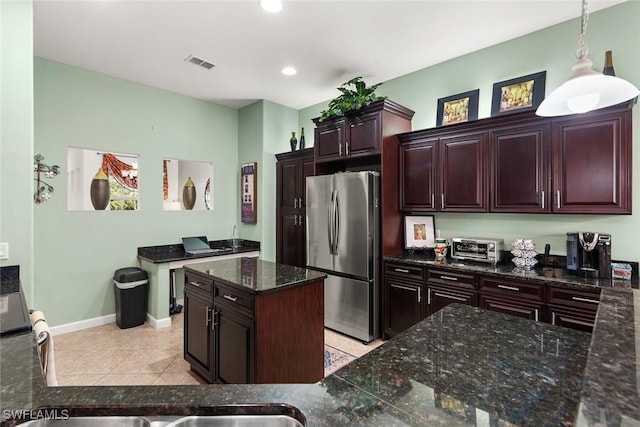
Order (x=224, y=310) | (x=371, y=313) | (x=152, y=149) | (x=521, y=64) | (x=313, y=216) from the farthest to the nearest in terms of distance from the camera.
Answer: (x=152, y=149)
(x=313, y=216)
(x=371, y=313)
(x=521, y=64)
(x=224, y=310)

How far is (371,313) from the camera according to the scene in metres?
3.35

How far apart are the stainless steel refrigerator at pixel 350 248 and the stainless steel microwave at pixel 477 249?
2.66 feet

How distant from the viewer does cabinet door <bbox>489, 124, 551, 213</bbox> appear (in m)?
2.63

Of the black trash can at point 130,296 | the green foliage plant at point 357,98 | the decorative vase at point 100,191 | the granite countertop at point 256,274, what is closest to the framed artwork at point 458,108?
the green foliage plant at point 357,98

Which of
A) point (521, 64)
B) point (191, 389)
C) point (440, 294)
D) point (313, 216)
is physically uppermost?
point (521, 64)

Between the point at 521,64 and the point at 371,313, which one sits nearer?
the point at 521,64

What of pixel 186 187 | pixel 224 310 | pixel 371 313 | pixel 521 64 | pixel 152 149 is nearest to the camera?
pixel 224 310

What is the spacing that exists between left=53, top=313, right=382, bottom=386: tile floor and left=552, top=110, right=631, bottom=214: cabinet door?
90.4 inches

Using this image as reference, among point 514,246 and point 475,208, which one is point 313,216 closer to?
point 475,208

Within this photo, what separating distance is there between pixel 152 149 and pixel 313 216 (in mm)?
2443

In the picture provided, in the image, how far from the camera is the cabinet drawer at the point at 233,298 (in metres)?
2.03

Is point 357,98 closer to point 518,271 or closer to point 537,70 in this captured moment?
point 537,70

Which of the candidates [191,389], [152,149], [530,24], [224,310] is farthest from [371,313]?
[152,149]

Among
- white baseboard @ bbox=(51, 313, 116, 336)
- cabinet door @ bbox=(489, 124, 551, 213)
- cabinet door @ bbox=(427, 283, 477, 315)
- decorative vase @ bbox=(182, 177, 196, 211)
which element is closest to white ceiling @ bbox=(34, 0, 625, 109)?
cabinet door @ bbox=(489, 124, 551, 213)
